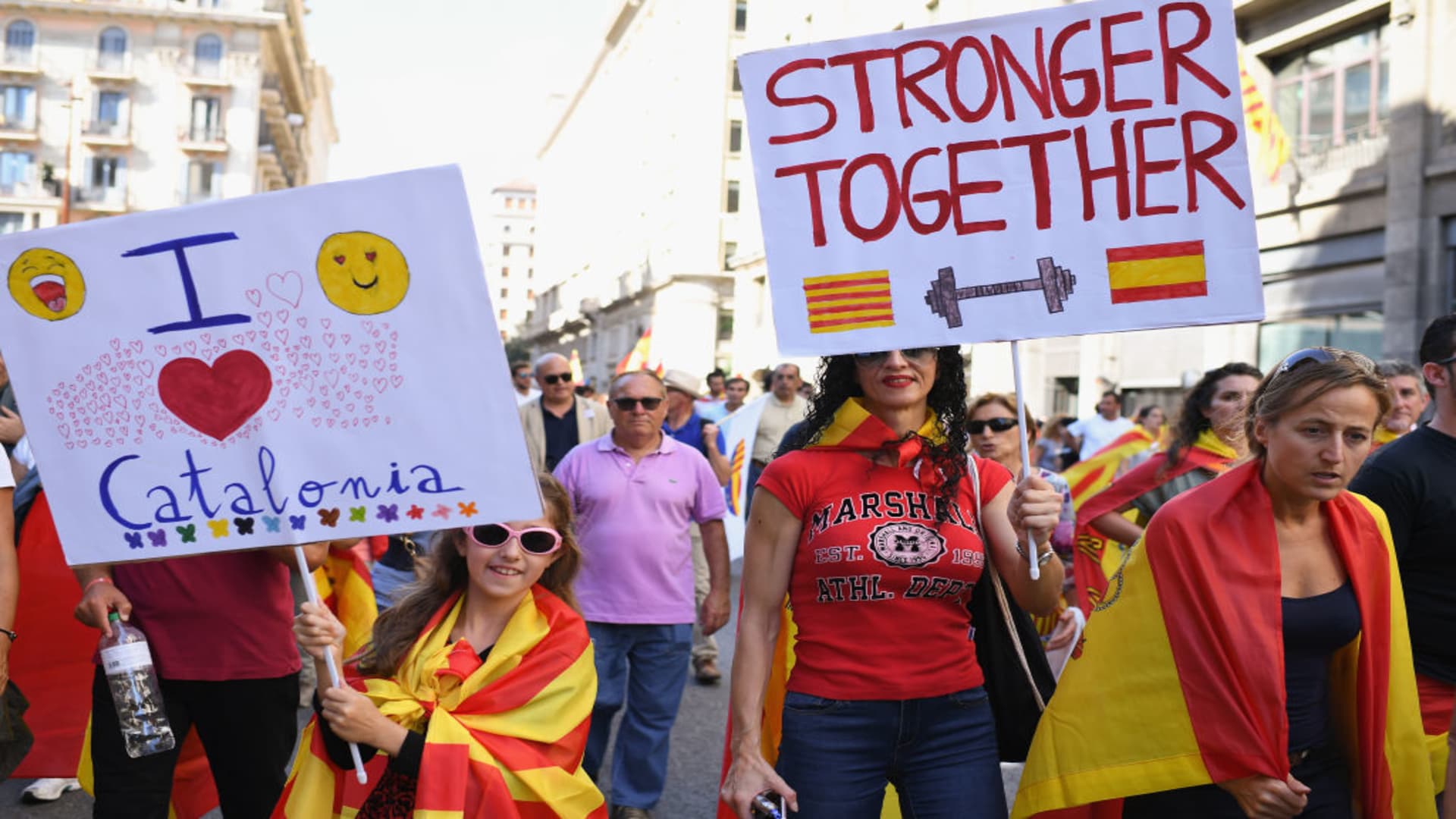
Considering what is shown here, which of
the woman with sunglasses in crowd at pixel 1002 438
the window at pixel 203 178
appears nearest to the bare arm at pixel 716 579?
the woman with sunglasses in crowd at pixel 1002 438

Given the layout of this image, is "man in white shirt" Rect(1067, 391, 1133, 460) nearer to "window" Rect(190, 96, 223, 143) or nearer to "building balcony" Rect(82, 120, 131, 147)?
"window" Rect(190, 96, 223, 143)

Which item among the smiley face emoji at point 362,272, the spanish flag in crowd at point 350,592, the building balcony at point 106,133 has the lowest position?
the spanish flag in crowd at point 350,592

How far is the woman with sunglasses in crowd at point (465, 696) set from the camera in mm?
3262

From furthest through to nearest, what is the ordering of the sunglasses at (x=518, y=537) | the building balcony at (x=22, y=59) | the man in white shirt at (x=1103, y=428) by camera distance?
the building balcony at (x=22, y=59) < the man in white shirt at (x=1103, y=428) < the sunglasses at (x=518, y=537)

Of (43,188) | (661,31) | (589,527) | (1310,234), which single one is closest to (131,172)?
(43,188)

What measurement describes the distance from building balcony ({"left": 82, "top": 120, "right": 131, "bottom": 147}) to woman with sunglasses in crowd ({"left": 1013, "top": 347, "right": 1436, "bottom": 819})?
71.2 meters

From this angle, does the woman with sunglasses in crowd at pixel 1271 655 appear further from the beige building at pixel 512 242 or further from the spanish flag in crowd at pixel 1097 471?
the beige building at pixel 512 242

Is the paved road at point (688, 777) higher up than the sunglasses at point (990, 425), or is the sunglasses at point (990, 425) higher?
the sunglasses at point (990, 425)

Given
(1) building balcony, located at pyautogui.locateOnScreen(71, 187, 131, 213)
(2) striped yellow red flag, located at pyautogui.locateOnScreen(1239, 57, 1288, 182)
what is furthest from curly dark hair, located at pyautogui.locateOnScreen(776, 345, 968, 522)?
(1) building balcony, located at pyautogui.locateOnScreen(71, 187, 131, 213)

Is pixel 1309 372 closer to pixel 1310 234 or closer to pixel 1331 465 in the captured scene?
pixel 1331 465

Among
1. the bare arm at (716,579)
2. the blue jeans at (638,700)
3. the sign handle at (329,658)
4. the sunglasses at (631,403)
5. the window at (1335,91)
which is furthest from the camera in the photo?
the window at (1335,91)

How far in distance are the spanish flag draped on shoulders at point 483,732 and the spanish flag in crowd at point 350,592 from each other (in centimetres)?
338

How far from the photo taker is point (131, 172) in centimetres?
6750

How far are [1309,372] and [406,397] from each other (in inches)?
81.5
